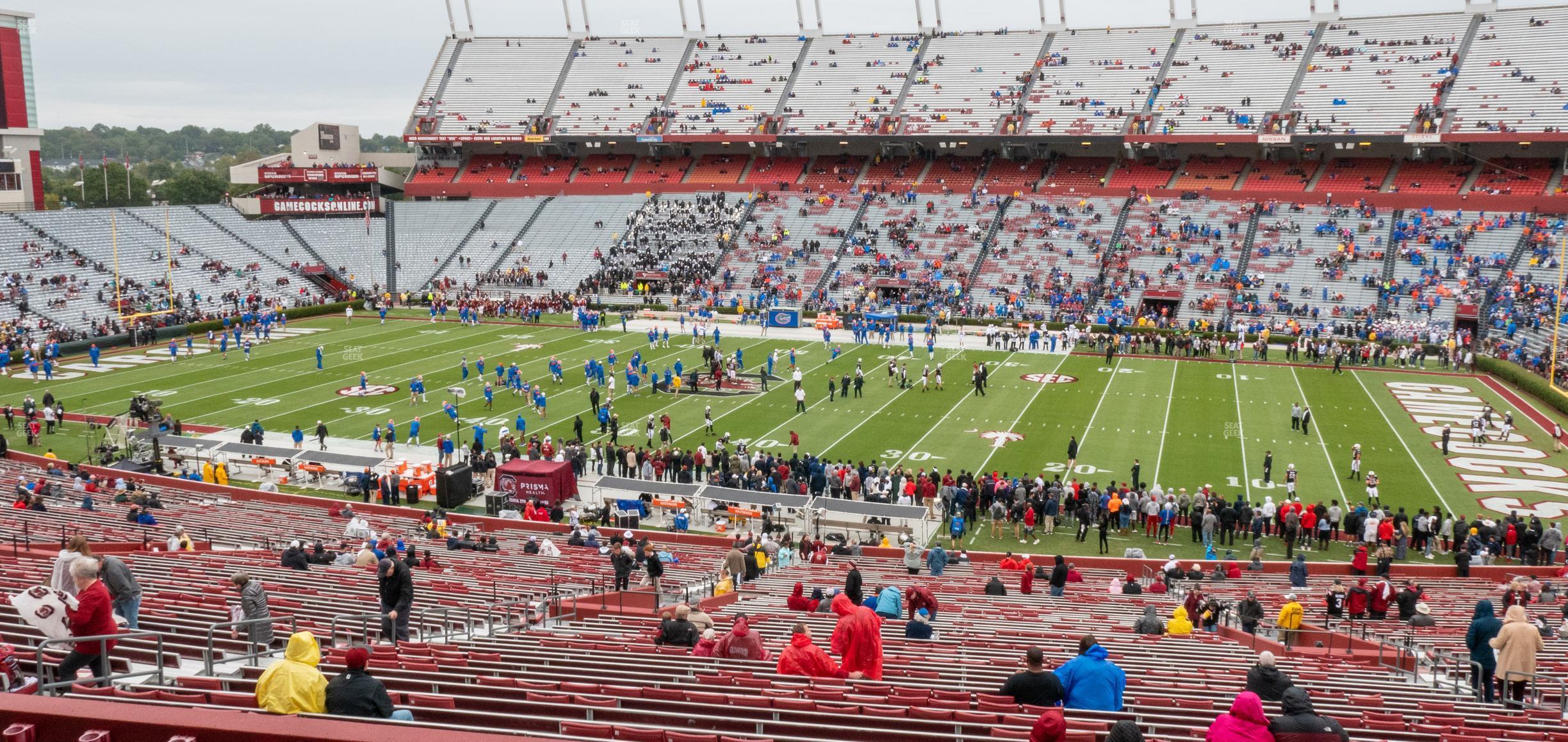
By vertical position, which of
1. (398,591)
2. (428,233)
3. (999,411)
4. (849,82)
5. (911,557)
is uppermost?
(849,82)

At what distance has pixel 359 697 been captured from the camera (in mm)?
6035

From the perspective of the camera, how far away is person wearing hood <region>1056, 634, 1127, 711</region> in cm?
741

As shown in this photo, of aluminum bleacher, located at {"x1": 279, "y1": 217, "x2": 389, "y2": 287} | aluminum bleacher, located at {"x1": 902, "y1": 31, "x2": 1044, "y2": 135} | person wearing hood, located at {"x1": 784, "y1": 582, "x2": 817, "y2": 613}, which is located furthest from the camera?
aluminum bleacher, located at {"x1": 902, "y1": 31, "x2": 1044, "y2": 135}

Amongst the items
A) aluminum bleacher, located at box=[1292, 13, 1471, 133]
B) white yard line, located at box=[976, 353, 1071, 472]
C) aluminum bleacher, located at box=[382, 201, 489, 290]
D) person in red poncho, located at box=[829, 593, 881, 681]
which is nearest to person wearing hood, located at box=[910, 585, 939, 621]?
person in red poncho, located at box=[829, 593, 881, 681]

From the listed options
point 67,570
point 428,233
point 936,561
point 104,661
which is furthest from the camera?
point 428,233

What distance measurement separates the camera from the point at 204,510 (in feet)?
73.5

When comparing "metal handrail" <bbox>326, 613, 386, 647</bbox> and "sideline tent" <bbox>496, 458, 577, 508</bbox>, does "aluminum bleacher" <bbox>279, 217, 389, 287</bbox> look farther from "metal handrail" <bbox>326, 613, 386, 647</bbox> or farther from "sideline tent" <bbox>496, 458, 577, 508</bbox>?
"metal handrail" <bbox>326, 613, 386, 647</bbox>

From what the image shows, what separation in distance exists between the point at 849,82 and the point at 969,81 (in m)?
7.44

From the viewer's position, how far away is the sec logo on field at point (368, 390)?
3578 cm

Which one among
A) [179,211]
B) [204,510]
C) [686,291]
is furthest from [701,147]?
[204,510]

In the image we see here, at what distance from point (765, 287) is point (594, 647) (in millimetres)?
47318

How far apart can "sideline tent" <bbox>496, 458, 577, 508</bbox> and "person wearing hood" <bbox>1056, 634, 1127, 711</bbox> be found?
59.3ft

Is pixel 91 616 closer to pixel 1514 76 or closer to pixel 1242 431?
pixel 1242 431

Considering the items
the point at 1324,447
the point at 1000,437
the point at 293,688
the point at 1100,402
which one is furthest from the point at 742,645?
the point at 1100,402
